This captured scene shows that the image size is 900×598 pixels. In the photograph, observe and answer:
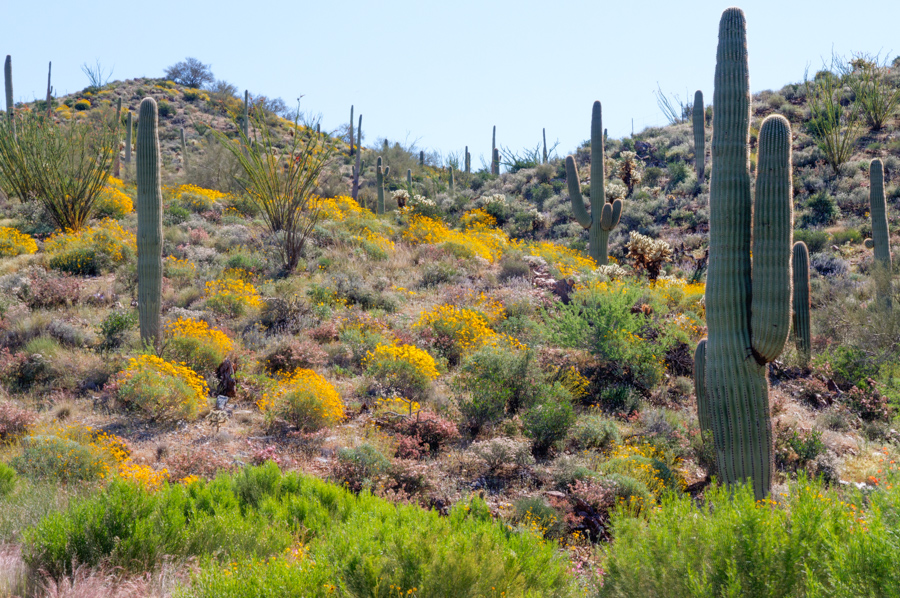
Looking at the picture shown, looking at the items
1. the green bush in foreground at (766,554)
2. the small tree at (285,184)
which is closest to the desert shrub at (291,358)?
the small tree at (285,184)

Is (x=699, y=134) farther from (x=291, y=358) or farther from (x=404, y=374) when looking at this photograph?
(x=291, y=358)

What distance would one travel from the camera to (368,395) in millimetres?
8406

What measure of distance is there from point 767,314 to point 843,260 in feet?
38.8

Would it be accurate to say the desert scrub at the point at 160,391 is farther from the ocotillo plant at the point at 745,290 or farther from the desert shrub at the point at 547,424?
the ocotillo plant at the point at 745,290

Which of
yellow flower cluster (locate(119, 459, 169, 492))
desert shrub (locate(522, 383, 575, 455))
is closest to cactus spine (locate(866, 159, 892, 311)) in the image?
desert shrub (locate(522, 383, 575, 455))

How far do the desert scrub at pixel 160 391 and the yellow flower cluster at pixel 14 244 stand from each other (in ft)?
23.7

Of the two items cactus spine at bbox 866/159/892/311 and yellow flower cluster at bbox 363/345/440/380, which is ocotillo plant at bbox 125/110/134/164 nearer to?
yellow flower cluster at bbox 363/345/440/380

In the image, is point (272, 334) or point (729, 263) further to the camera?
point (272, 334)

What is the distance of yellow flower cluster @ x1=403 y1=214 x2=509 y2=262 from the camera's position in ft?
52.7

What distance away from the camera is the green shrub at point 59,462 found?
207 inches

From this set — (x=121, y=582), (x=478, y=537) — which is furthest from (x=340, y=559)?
(x=121, y=582)

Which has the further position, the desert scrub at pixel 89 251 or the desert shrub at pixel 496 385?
the desert scrub at pixel 89 251

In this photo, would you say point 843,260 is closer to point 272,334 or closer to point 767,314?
point 767,314

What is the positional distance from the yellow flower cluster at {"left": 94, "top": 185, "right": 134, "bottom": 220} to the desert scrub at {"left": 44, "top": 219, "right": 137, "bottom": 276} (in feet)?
9.10
